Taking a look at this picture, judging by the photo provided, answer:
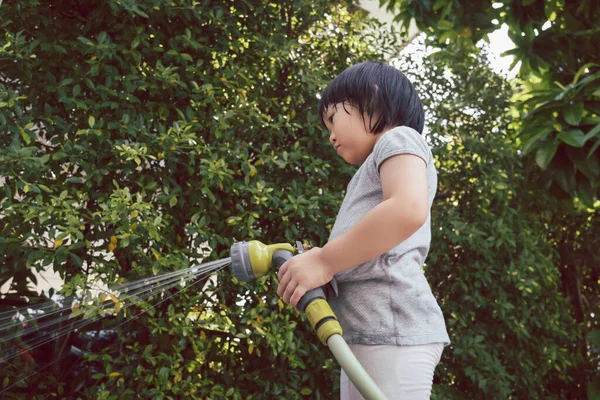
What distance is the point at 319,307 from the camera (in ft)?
4.07

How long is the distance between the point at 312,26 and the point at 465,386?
6.91ft

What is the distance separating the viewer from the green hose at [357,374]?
113 cm

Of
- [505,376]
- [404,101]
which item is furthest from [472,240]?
[404,101]

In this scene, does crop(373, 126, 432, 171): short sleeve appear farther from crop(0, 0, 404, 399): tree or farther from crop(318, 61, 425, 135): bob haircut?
crop(0, 0, 404, 399): tree

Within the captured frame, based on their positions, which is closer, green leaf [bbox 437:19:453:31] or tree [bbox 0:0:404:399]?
tree [bbox 0:0:404:399]

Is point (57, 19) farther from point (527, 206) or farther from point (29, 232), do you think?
point (527, 206)

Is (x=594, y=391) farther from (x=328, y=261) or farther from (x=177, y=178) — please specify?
(x=328, y=261)

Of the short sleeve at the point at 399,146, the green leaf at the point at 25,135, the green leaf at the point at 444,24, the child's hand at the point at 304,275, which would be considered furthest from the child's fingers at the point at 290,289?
the green leaf at the point at 444,24

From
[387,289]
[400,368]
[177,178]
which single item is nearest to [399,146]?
[387,289]

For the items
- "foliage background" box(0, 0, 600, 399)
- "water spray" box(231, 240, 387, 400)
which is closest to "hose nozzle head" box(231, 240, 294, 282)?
"water spray" box(231, 240, 387, 400)

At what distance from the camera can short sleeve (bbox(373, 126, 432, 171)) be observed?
50.1 inches

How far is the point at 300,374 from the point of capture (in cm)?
282

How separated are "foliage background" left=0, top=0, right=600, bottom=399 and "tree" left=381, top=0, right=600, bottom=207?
17.8 inches

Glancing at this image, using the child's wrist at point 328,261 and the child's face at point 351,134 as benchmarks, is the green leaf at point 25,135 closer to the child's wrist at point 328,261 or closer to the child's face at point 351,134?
the child's face at point 351,134
